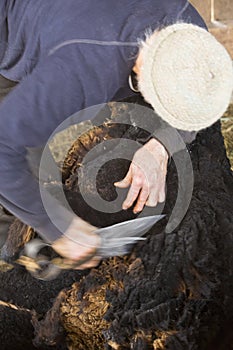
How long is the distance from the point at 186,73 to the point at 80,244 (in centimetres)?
32

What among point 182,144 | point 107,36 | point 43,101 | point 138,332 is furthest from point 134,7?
point 138,332

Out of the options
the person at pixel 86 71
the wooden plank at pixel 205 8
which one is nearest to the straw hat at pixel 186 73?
→ the person at pixel 86 71

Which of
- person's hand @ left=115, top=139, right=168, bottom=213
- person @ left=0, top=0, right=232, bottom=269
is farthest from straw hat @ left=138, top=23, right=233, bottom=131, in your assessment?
person's hand @ left=115, top=139, right=168, bottom=213

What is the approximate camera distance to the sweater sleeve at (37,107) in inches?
31.1

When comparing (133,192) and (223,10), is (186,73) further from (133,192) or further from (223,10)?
(223,10)

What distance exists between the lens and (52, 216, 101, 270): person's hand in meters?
0.90

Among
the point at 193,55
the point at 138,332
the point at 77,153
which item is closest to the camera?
the point at 193,55

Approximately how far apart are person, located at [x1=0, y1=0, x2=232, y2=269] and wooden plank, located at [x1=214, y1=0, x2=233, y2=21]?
2.66ft

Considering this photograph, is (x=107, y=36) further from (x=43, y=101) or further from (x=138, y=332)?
(x=138, y=332)

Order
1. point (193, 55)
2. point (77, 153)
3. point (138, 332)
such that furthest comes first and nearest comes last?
1. point (77, 153)
2. point (138, 332)
3. point (193, 55)

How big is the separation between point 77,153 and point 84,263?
0.26 m

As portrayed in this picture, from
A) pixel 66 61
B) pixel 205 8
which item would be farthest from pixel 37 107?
pixel 205 8

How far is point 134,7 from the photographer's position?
31.9 inches

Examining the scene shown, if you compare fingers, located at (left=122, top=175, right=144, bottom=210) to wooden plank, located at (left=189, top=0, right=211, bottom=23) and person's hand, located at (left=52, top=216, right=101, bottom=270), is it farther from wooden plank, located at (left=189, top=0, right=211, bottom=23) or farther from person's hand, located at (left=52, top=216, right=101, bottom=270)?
wooden plank, located at (left=189, top=0, right=211, bottom=23)
